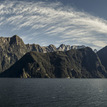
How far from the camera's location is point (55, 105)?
205 feet

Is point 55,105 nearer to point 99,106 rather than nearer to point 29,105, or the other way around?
point 29,105

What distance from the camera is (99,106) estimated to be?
64438mm

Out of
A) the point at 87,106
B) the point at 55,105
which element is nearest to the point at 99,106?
the point at 87,106

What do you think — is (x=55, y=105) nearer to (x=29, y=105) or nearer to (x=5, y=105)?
(x=29, y=105)

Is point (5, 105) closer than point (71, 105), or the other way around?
point (5, 105)

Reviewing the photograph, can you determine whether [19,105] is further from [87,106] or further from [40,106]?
[87,106]

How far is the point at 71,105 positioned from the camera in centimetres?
6381

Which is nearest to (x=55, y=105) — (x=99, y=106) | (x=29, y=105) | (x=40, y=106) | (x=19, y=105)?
(x=40, y=106)

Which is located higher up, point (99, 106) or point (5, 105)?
point (5, 105)

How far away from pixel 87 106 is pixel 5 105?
3203cm

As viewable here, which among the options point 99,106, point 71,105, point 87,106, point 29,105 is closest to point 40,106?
point 29,105

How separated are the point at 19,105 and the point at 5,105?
5193mm

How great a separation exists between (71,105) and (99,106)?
11513 millimetres

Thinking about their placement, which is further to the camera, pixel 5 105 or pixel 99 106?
pixel 99 106
